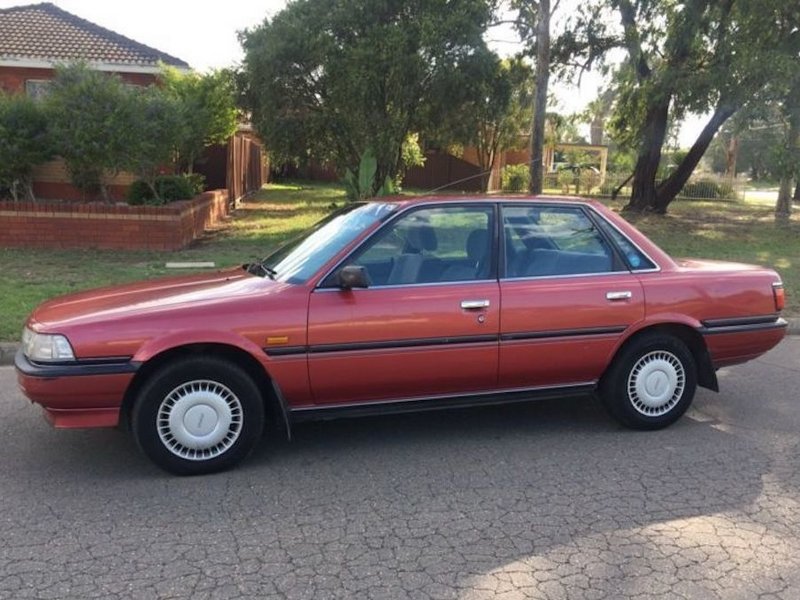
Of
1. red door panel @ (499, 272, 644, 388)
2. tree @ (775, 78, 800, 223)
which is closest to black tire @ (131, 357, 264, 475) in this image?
red door panel @ (499, 272, 644, 388)

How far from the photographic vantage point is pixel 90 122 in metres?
11.5

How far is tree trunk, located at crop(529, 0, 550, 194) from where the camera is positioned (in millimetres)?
12781

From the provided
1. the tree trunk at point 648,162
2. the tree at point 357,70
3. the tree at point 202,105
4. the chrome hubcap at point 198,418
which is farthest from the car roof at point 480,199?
the tree trunk at point 648,162

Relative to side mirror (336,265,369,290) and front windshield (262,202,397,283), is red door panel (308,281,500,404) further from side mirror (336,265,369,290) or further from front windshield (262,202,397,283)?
front windshield (262,202,397,283)

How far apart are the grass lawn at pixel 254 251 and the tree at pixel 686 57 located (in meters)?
2.55

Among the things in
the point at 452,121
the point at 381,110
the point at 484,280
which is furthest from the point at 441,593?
the point at 452,121

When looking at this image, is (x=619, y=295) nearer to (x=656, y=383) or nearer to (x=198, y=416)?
(x=656, y=383)

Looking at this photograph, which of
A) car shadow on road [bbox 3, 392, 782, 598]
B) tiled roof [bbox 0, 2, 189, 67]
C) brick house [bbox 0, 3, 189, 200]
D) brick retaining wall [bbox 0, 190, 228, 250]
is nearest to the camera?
car shadow on road [bbox 3, 392, 782, 598]

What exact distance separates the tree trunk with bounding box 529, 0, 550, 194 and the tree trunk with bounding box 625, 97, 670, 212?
7762mm

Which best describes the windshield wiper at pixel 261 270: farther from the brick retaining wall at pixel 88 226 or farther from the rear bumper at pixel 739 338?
the brick retaining wall at pixel 88 226

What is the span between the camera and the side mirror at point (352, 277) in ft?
13.7

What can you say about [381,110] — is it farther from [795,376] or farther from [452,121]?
[795,376]

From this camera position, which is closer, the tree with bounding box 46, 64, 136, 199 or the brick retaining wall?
the tree with bounding box 46, 64, 136, 199

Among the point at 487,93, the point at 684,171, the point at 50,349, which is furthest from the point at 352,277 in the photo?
the point at 684,171
